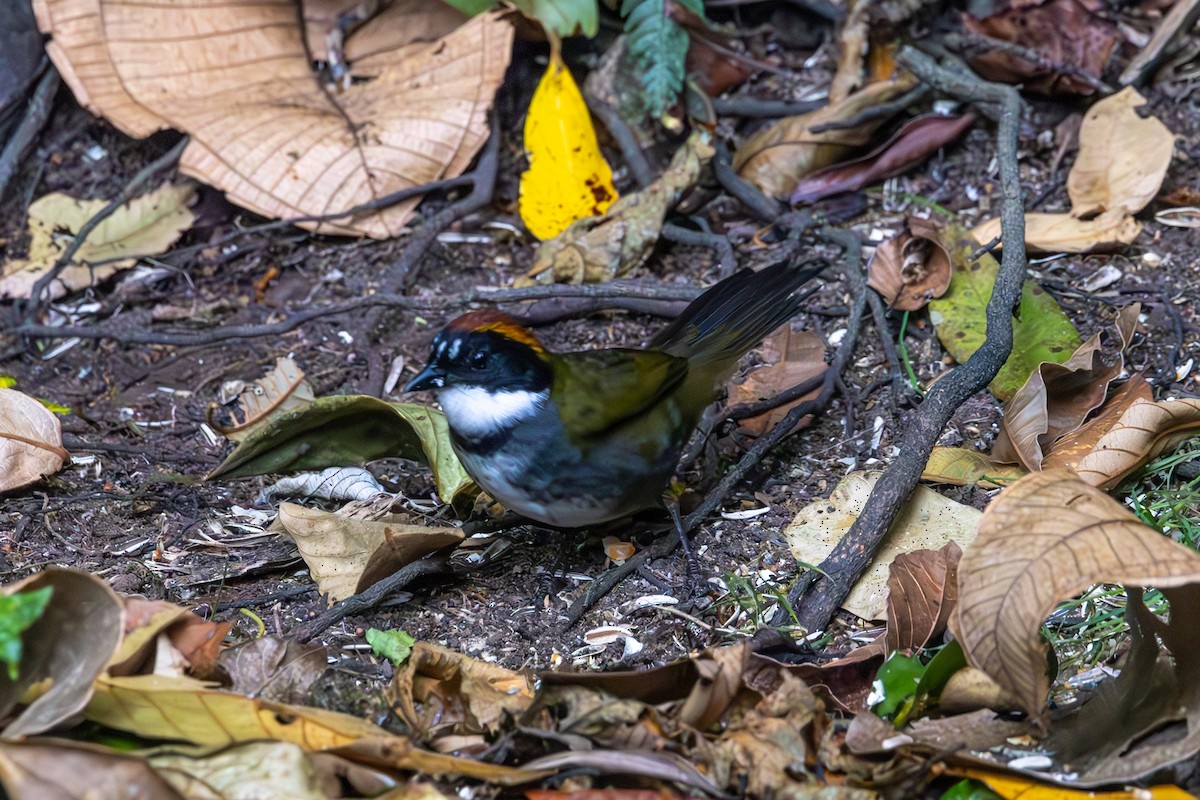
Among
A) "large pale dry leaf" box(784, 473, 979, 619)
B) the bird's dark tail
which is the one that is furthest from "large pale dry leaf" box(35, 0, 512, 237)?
"large pale dry leaf" box(784, 473, 979, 619)

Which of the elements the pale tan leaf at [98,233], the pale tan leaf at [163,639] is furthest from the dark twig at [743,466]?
the pale tan leaf at [98,233]

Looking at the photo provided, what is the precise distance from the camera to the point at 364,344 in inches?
195

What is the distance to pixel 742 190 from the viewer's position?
5.39 metres

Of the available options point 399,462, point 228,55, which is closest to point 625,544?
point 399,462

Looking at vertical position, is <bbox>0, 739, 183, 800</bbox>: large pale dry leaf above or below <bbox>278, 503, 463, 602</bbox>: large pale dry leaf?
above

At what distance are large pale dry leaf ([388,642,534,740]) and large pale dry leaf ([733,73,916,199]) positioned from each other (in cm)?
312

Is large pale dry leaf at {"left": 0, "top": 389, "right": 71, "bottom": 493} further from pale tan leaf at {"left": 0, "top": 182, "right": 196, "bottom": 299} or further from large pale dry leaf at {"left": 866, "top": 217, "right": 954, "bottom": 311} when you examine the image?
large pale dry leaf at {"left": 866, "top": 217, "right": 954, "bottom": 311}

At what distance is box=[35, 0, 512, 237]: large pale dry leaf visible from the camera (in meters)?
5.29

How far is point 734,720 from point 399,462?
213 cm

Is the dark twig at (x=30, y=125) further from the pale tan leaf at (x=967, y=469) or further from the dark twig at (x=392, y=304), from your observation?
the pale tan leaf at (x=967, y=469)

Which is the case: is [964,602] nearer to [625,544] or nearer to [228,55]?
[625,544]

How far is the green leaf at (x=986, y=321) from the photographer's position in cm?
420

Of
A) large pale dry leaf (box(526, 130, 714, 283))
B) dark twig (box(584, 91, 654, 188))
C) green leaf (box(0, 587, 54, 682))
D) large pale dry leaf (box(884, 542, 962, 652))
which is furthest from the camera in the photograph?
dark twig (box(584, 91, 654, 188))

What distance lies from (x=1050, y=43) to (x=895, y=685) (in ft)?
12.3
